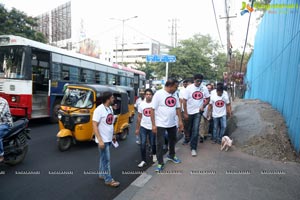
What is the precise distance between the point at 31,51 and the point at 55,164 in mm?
5157

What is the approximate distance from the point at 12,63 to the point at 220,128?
745cm

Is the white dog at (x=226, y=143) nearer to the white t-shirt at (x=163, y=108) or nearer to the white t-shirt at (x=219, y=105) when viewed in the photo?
the white t-shirt at (x=219, y=105)

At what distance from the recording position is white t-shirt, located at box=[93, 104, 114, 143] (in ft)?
11.9

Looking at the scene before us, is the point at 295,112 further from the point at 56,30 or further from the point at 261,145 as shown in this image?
the point at 56,30

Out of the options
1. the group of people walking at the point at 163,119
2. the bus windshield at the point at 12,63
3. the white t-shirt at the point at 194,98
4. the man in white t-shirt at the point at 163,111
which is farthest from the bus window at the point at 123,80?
the man in white t-shirt at the point at 163,111

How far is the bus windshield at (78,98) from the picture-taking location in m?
6.27

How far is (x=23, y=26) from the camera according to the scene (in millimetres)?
17953

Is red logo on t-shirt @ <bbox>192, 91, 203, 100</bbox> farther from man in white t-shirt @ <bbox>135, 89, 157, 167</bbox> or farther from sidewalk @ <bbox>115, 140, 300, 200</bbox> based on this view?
sidewalk @ <bbox>115, 140, 300, 200</bbox>

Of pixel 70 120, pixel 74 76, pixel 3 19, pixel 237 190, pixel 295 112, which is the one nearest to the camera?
pixel 237 190

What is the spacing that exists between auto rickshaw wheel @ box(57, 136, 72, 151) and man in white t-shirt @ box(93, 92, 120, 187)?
90.9 inches

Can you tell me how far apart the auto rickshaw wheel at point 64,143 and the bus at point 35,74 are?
3125 mm

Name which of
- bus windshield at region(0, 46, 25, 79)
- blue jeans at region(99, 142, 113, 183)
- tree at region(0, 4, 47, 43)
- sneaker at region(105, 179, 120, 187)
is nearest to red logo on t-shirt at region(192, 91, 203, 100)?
blue jeans at region(99, 142, 113, 183)

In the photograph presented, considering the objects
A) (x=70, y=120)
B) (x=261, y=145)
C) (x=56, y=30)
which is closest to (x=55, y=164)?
(x=70, y=120)

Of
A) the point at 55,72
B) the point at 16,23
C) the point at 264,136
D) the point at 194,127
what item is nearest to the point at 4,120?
the point at 194,127
